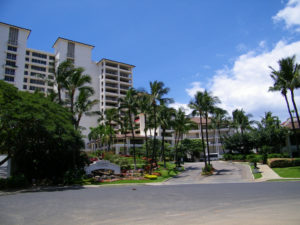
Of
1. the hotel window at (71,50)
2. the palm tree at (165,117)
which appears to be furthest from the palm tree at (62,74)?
the hotel window at (71,50)

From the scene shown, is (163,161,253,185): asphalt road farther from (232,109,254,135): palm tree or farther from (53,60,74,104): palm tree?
(232,109,254,135): palm tree

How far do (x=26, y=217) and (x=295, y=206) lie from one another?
1116 cm

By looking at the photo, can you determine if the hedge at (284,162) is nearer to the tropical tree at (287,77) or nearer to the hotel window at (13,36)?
the tropical tree at (287,77)

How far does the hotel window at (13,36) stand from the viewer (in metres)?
69.8

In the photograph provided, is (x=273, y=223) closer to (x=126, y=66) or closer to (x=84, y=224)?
(x=84, y=224)

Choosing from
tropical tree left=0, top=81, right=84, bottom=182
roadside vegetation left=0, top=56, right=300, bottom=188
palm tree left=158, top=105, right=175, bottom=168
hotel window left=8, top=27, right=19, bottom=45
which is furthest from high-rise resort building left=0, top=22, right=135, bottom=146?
tropical tree left=0, top=81, right=84, bottom=182

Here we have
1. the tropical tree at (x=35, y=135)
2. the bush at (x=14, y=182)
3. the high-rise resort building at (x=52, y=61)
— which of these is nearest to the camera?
the tropical tree at (x=35, y=135)

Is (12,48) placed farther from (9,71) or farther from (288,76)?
(288,76)

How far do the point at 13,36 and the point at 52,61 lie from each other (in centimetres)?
1317

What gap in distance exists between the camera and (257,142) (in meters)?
43.5

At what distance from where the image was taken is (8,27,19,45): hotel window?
6981 cm

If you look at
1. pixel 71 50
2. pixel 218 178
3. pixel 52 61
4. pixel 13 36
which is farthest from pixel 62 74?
pixel 13 36

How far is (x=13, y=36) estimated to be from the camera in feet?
231

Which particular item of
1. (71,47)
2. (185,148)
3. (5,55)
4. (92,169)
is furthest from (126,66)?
(92,169)
